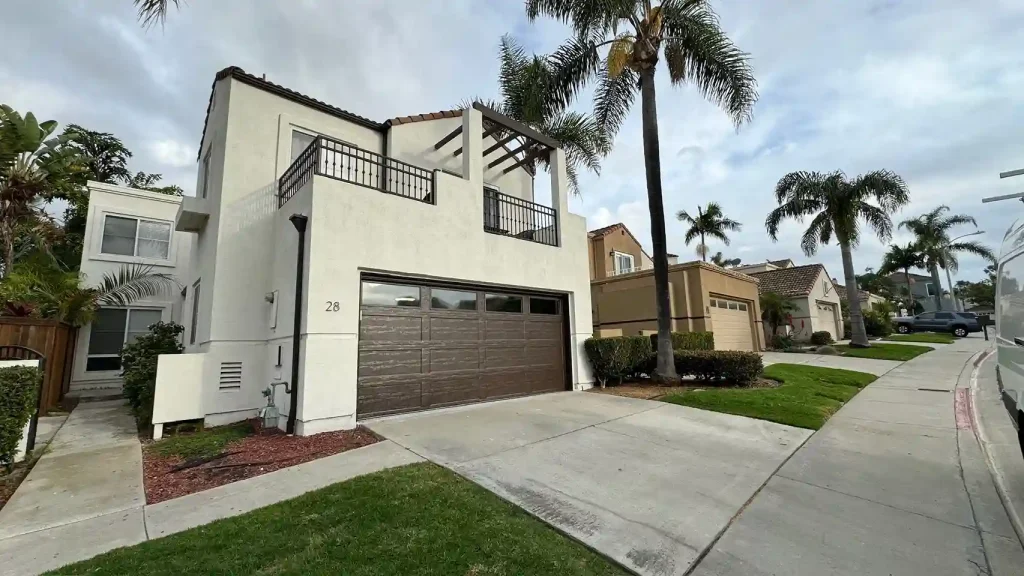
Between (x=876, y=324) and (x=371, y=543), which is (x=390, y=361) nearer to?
(x=371, y=543)

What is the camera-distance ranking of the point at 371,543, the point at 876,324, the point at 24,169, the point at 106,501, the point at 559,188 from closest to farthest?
the point at 371,543, the point at 106,501, the point at 559,188, the point at 24,169, the point at 876,324

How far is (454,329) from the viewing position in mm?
8594

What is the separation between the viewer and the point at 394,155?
10.3 meters

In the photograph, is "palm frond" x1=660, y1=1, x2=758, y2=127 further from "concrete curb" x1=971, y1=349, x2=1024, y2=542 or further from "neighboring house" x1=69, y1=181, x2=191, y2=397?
"neighboring house" x1=69, y1=181, x2=191, y2=397

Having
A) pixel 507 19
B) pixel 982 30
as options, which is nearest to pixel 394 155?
pixel 507 19

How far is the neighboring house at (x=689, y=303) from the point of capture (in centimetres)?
1633

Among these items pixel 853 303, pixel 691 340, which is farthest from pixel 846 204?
pixel 691 340

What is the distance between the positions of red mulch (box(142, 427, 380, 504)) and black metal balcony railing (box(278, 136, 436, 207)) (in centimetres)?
426

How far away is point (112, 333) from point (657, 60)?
17246mm

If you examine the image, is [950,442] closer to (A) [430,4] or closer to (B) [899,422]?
(B) [899,422]

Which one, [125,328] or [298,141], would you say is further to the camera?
[125,328]

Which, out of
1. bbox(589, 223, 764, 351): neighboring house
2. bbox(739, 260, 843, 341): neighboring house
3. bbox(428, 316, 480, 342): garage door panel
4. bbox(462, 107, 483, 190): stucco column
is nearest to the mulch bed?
bbox(428, 316, 480, 342): garage door panel

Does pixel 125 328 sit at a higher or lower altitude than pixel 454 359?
higher

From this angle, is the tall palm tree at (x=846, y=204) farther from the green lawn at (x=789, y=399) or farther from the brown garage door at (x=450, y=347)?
the brown garage door at (x=450, y=347)
